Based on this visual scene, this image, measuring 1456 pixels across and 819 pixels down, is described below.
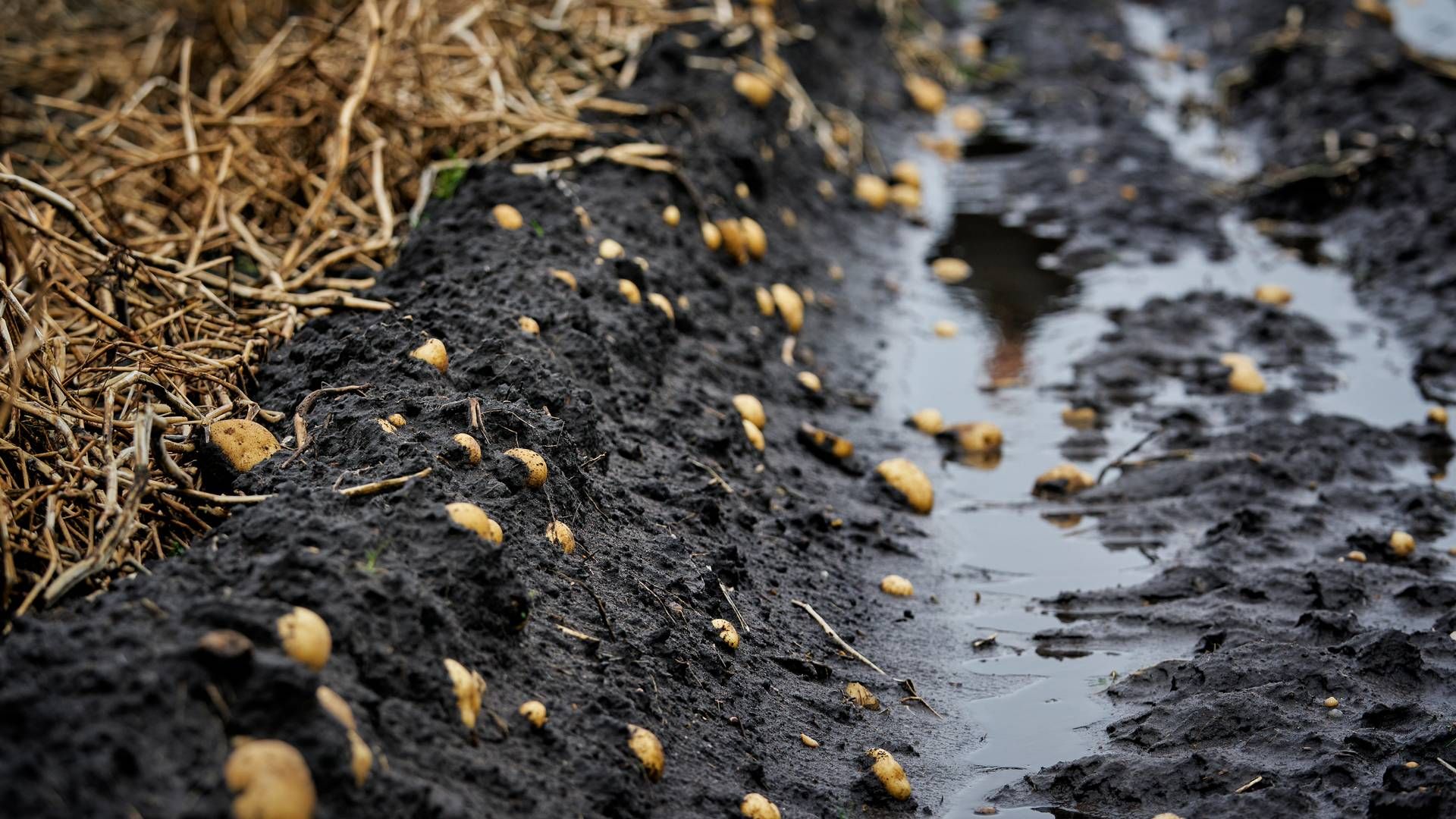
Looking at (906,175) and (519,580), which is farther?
(906,175)

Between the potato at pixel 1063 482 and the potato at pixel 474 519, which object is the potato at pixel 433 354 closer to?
the potato at pixel 474 519

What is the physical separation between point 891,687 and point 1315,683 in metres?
Result: 0.78

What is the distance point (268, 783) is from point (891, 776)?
42.7 inches

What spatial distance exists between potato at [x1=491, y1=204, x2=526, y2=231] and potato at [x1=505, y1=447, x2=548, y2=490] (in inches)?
44.4

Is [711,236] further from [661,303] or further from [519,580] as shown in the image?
[519,580]

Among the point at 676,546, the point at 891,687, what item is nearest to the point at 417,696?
the point at 676,546

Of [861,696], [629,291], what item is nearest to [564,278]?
[629,291]

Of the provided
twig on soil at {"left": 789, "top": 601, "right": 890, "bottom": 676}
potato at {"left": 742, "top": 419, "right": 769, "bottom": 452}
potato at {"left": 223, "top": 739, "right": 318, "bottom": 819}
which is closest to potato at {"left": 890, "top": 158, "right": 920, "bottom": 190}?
potato at {"left": 742, "top": 419, "right": 769, "bottom": 452}

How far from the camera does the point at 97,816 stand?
1.22 meters

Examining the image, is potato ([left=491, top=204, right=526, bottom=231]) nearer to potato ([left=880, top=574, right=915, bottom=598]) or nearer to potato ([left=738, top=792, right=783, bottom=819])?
potato ([left=880, top=574, right=915, bottom=598])

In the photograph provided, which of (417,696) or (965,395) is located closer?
(417,696)

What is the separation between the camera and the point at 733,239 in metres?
3.73

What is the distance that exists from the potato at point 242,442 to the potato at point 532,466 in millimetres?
420

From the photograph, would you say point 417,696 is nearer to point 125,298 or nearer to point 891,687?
point 891,687
